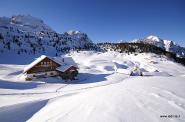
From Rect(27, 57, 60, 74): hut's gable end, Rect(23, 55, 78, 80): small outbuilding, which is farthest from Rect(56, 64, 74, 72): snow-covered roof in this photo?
Rect(27, 57, 60, 74): hut's gable end

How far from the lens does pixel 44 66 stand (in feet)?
173

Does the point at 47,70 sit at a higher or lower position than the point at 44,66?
lower

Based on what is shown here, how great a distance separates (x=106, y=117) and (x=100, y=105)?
257 centimetres

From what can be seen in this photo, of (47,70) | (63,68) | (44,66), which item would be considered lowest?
(47,70)

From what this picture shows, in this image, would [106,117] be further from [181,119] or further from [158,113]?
[181,119]

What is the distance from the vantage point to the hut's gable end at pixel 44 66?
168 ft

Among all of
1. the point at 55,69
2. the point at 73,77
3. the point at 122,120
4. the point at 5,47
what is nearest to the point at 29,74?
the point at 55,69

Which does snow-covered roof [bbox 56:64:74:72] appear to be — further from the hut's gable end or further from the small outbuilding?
the hut's gable end

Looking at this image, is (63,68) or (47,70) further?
(47,70)

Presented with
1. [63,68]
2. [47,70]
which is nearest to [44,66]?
[47,70]

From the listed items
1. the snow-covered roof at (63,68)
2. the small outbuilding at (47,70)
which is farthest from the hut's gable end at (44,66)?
the snow-covered roof at (63,68)

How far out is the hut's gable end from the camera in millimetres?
51203

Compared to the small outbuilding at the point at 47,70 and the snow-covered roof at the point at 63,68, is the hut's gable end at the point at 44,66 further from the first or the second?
the snow-covered roof at the point at 63,68

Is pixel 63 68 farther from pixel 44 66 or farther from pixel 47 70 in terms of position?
pixel 44 66
